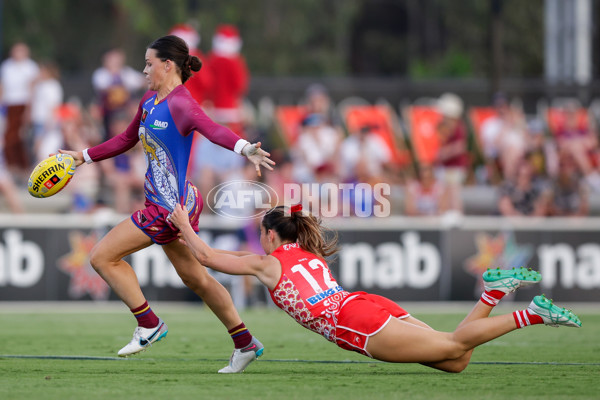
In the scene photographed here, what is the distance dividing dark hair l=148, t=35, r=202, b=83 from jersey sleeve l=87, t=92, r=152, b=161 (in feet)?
1.15

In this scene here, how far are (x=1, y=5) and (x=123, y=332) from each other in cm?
2328

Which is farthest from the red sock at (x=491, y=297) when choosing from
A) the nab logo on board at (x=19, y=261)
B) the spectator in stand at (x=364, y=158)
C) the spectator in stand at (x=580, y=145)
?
the spectator in stand at (x=580, y=145)

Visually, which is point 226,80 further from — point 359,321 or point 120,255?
point 359,321

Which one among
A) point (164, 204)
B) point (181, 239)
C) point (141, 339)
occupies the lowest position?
point (141, 339)

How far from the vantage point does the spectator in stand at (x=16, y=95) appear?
56.0ft

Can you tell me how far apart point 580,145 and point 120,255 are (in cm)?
1157

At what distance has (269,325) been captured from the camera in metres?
12.2

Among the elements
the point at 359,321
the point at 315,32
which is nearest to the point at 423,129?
the point at 359,321

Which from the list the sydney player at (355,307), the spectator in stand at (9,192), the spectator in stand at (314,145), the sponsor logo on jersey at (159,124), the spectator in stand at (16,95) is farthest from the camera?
the spectator in stand at (16,95)

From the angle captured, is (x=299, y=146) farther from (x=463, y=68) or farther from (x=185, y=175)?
(x=463, y=68)

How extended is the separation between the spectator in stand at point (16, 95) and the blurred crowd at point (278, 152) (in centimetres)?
2

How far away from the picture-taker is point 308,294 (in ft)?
23.9

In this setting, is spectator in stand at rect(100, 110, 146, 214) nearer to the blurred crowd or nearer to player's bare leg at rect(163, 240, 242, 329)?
the blurred crowd

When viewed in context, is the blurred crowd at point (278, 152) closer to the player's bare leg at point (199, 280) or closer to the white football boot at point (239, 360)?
the player's bare leg at point (199, 280)
